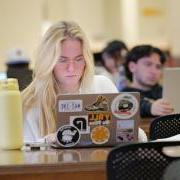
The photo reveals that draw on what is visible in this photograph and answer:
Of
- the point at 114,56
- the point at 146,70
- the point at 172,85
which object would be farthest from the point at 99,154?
the point at 114,56

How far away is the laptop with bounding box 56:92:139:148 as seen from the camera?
185 centimetres

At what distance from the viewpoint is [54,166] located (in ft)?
5.29

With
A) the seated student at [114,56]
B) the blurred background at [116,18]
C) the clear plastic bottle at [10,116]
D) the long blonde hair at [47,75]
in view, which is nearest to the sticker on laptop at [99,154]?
the clear plastic bottle at [10,116]

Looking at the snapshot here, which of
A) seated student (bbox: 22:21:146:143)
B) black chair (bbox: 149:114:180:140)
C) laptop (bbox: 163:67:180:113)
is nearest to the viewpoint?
black chair (bbox: 149:114:180:140)

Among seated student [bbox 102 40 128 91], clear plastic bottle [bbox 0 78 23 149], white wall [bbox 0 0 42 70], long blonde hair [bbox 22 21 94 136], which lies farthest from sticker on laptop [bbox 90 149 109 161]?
white wall [bbox 0 0 42 70]

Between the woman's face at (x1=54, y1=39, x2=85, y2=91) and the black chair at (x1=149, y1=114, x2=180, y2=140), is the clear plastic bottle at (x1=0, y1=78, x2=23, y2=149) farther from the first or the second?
the black chair at (x1=149, y1=114, x2=180, y2=140)

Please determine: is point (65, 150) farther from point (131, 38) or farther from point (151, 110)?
point (131, 38)

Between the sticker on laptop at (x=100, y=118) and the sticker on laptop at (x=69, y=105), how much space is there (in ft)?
0.15

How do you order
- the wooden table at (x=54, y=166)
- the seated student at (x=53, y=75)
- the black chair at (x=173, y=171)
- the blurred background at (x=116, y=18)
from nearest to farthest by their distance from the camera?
1. the black chair at (x=173, y=171)
2. the wooden table at (x=54, y=166)
3. the seated student at (x=53, y=75)
4. the blurred background at (x=116, y=18)

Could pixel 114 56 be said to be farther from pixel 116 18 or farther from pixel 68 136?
pixel 116 18

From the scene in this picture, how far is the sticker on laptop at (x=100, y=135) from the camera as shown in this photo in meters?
1.87

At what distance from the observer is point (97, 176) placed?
5.61 ft

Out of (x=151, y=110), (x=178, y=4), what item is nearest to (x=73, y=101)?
(x=151, y=110)

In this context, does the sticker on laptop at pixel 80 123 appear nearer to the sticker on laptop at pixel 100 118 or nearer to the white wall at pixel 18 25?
the sticker on laptop at pixel 100 118
